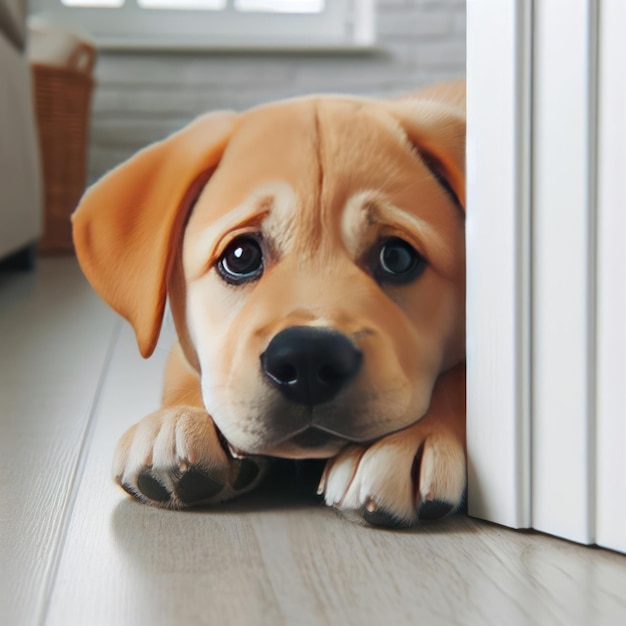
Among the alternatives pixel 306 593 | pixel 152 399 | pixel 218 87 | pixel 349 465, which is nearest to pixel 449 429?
pixel 349 465

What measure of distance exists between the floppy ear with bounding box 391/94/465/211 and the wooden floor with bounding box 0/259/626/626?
0.30 meters

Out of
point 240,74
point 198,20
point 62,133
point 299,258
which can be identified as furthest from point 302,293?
point 198,20

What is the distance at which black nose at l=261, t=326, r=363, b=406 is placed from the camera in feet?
2.40

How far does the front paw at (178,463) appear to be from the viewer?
767mm

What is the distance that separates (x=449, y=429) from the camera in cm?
78

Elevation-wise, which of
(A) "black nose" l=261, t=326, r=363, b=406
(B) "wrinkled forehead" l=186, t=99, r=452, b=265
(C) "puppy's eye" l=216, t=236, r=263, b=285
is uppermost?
(B) "wrinkled forehead" l=186, t=99, r=452, b=265

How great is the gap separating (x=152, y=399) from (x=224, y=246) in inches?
18.3

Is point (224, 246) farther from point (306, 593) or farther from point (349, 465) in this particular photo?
point (306, 593)

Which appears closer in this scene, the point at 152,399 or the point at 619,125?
the point at 619,125

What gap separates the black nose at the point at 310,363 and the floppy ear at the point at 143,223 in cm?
17

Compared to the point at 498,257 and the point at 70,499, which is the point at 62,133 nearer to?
the point at 70,499

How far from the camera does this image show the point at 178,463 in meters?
0.77

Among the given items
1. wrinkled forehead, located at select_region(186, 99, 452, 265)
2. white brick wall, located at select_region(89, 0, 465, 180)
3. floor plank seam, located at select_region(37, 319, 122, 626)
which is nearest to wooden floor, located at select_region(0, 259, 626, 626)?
floor plank seam, located at select_region(37, 319, 122, 626)

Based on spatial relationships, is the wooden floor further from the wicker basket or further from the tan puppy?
the wicker basket
